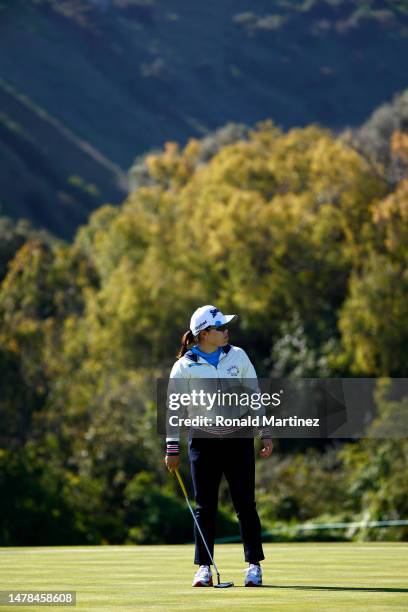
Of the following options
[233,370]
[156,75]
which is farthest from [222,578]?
[156,75]

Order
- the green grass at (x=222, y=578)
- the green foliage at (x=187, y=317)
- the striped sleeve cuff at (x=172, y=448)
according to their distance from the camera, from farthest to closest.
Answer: the green foliage at (x=187, y=317), the striped sleeve cuff at (x=172, y=448), the green grass at (x=222, y=578)

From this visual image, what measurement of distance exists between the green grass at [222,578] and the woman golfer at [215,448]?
1.40 feet

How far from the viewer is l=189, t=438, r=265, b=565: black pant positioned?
32.3 feet

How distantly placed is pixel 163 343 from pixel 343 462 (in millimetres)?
14573

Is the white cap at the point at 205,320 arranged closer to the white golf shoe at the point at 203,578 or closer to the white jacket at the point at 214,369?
the white jacket at the point at 214,369

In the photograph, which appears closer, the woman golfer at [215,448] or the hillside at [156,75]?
the woman golfer at [215,448]

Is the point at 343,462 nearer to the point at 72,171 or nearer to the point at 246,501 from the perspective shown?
the point at 246,501

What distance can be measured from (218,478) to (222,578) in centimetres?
69

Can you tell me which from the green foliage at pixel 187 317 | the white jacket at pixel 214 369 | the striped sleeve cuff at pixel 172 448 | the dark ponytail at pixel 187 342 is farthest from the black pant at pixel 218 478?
the green foliage at pixel 187 317

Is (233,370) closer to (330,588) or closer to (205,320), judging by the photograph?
(205,320)

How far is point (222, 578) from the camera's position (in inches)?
397

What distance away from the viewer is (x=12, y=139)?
104875 millimetres

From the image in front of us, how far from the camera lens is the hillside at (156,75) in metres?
111

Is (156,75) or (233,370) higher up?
(156,75)
